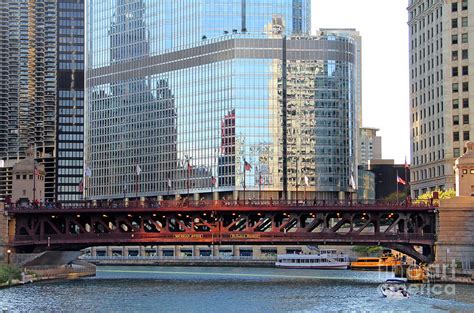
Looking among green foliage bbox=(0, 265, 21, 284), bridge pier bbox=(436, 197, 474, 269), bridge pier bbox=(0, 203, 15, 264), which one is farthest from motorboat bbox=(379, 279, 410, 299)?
bridge pier bbox=(0, 203, 15, 264)

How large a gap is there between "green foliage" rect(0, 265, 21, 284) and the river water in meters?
2.50

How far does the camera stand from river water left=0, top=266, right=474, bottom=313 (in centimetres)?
11862

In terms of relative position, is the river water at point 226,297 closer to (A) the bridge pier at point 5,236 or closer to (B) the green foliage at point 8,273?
(B) the green foliage at point 8,273

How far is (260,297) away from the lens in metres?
135

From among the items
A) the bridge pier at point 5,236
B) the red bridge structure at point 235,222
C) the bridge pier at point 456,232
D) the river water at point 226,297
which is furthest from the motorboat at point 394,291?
the bridge pier at point 5,236

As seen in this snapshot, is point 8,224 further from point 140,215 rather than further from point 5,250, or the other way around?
point 140,215

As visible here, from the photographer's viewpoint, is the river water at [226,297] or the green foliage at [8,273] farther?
the green foliage at [8,273]

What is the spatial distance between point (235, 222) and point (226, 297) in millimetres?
33228

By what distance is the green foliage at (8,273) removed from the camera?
14926cm

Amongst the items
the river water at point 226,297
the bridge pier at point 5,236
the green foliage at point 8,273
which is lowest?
the river water at point 226,297

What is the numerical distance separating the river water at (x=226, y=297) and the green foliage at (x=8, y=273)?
2.50 metres

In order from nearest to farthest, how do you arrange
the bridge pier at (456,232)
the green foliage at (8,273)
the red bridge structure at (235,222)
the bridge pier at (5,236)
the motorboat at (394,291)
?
the motorboat at (394,291) < the green foliage at (8,273) < the bridge pier at (456,232) < the red bridge structure at (235,222) < the bridge pier at (5,236)

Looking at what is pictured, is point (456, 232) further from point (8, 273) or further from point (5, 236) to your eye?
point (5, 236)

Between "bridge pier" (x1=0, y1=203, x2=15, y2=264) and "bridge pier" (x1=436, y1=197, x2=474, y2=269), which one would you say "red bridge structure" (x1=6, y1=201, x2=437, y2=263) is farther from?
"bridge pier" (x1=436, y1=197, x2=474, y2=269)
